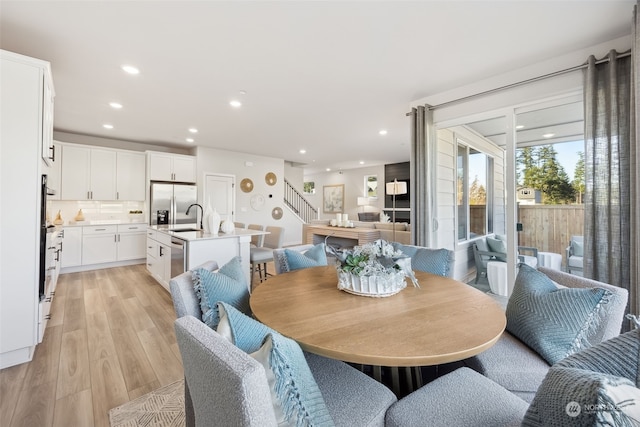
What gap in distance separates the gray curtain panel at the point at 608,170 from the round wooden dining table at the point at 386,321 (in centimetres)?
153

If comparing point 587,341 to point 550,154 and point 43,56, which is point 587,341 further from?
point 43,56

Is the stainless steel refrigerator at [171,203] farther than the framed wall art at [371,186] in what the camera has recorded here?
No

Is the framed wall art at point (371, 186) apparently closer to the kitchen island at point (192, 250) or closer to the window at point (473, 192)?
the window at point (473, 192)

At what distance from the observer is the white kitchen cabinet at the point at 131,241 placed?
5309 millimetres

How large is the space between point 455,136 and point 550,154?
1097 mm

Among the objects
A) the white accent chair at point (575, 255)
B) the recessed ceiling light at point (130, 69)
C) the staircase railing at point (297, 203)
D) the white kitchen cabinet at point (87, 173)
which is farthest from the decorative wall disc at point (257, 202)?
the white accent chair at point (575, 255)

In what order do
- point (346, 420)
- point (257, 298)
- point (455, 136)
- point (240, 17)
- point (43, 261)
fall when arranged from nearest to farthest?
point (346, 420) < point (257, 298) < point (240, 17) < point (43, 261) < point (455, 136)

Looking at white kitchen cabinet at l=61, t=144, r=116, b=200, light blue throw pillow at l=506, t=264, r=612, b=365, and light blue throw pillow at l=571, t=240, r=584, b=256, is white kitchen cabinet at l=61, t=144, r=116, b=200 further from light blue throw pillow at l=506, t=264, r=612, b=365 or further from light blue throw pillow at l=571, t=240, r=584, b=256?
light blue throw pillow at l=571, t=240, r=584, b=256

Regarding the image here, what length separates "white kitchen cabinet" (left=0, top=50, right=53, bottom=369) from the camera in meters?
2.01

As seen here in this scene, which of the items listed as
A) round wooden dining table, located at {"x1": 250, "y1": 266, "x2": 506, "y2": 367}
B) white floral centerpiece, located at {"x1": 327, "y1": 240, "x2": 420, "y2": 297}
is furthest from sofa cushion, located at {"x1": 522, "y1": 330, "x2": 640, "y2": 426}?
white floral centerpiece, located at {"x1": 327, "y1": 240, "x2": 420, "y2": 297}

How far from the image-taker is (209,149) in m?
6.62

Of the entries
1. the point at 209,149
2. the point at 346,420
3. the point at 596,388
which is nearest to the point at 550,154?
the point at 596,388

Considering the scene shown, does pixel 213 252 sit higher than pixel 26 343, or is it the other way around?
pixel 213 252

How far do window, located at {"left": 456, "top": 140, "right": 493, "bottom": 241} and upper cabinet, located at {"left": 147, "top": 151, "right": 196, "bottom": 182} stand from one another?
18.4 feet
